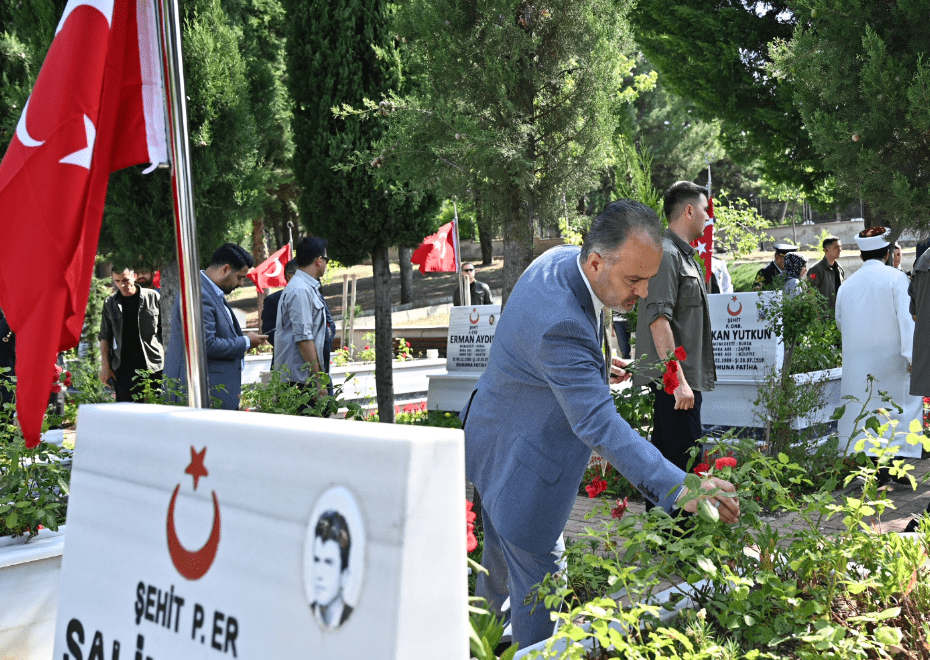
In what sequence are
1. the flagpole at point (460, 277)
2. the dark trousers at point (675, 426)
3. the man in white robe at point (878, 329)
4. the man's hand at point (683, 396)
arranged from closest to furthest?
the man's hand at point (683, 396) → the dark trousers at point (675, 426) → the man in white robe at point (878, 329) → the flagpole at point (460, 277)

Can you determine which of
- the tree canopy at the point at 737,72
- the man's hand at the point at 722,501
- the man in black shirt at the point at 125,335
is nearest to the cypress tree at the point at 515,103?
the man in black shirt at the point at 125,335

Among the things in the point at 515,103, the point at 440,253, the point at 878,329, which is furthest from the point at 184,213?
the point at 440,253

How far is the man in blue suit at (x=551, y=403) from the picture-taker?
2662mm

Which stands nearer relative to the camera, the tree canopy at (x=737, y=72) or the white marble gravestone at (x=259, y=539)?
the white marble gravestone at (x=259, y=539)

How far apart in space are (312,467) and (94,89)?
228 centimetres

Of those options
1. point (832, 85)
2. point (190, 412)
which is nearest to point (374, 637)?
point (190, 412)

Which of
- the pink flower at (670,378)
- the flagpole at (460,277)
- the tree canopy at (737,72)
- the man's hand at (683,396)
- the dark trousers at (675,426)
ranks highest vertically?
the tree canopy at (737,72)

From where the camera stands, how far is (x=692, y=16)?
449 inches

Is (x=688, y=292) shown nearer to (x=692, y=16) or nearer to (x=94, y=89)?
(x=94, y=89)

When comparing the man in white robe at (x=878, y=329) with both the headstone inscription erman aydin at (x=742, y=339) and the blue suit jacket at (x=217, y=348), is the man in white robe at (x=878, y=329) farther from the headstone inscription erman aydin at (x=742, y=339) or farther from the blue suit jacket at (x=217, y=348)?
the blue suit jacket at (x=217, y=348)

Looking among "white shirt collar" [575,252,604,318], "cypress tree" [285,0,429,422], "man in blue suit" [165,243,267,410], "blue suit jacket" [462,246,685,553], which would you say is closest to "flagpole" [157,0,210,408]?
"blue suit jacket" [462,246,685,553]

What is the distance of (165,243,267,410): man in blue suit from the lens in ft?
Result: 17.5

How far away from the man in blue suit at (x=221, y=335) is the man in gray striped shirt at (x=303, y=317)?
1.51 feet

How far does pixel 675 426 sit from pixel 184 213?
125 inches
